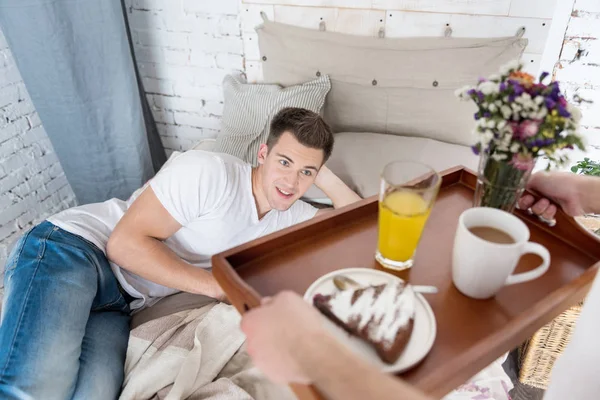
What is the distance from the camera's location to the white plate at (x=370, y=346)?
598 millimetres

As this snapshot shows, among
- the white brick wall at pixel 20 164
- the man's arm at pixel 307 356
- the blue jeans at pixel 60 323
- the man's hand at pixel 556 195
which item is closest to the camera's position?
the man's arm at pixel 307 356

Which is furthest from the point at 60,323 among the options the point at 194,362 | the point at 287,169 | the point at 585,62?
the point at 585,62

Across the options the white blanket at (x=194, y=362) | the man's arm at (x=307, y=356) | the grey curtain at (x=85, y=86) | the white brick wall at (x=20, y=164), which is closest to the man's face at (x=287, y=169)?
the white blanket at (x=194, y=362)

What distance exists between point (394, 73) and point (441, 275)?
40.3 inches

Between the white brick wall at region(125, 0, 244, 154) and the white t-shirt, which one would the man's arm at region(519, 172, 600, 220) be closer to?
the white t-shirt

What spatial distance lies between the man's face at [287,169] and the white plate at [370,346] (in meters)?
0.55

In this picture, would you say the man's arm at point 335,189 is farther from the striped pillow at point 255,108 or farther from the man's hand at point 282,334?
the man's hand at point 282,334

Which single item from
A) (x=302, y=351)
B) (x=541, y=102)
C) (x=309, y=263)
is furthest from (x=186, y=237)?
(x=541, y=102)

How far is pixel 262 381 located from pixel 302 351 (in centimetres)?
58

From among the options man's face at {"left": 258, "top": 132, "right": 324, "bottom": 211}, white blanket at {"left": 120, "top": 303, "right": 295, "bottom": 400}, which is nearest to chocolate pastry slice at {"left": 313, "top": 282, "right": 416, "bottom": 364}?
white blanket at {"left": 120, "top": 303, "right": 295, "bottom": 400}

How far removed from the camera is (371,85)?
1634mm

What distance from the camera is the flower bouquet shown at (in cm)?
64

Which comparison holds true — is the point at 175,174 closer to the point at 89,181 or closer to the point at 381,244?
the point at 381,244

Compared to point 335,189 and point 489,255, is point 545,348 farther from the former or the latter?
point 489,255
